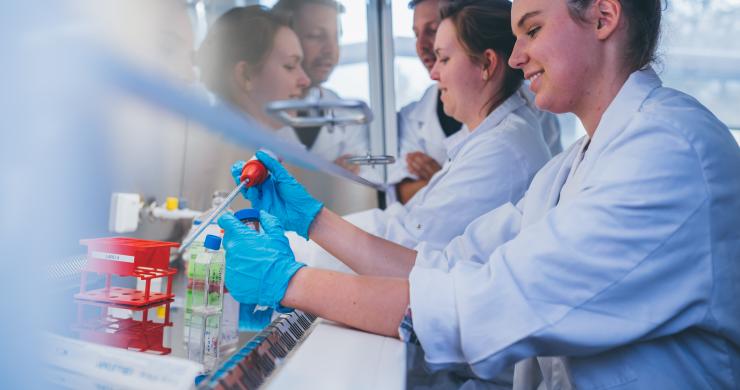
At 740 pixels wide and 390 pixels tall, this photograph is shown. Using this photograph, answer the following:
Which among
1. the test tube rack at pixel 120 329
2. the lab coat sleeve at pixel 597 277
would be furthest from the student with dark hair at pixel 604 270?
the test tube rack at pixel 120 329

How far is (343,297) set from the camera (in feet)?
3.44

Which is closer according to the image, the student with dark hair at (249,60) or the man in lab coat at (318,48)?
the student with dark hair at (249,60)

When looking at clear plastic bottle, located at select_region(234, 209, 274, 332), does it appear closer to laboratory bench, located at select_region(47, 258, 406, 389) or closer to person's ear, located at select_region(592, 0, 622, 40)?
laboratory bench, located at select_region(47, 258, 406, 389)

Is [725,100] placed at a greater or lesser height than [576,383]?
greater

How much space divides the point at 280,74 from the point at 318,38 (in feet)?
1.24

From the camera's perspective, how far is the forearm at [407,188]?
10.1 feet

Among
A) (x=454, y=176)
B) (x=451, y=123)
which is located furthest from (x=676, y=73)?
(x=454, y=176)

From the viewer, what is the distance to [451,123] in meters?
3.02

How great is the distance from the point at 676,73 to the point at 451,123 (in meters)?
1.53

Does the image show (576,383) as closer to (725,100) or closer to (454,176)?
(454,176)

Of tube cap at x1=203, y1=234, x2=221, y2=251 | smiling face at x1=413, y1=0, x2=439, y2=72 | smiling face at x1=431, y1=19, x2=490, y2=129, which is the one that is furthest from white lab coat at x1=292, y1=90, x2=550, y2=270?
tube cap at x1=203, y1=234, x2=221, y2=251

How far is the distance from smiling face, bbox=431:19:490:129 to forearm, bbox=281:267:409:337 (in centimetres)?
118

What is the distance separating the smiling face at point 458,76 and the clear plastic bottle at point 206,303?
1227mm

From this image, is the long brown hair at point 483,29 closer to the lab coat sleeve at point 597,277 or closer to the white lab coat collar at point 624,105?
the white lab coat collar at point 624,105
